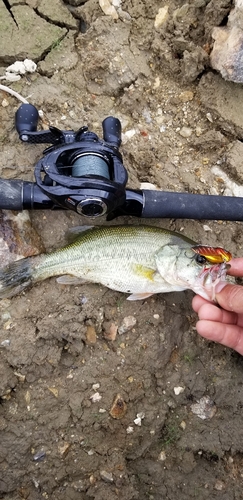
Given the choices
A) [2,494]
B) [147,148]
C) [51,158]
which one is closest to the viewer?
[51,158]

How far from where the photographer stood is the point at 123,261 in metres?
3.97

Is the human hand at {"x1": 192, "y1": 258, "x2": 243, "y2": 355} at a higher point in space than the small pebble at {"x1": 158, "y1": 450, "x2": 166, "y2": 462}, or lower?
higher

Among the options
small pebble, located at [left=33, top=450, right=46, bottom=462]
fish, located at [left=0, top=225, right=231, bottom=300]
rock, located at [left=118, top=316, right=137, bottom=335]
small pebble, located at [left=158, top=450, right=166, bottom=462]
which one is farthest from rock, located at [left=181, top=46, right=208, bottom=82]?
small pebble, located at [left=33, top=450, right=46, bottom=462]

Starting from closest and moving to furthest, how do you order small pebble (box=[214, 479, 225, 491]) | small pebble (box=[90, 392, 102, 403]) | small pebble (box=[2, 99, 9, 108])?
small pebble (box=[90, 392, 102, 403]), small pebble (box=[214, 479, 225, 491]), small pebble (box=[2, 99, 9, 108])

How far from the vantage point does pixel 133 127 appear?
4566mm

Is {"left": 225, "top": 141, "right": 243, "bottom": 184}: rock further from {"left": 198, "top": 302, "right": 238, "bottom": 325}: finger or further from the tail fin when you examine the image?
the tail fin

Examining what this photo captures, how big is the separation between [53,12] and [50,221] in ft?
6.74

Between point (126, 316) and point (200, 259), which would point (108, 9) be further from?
point (126, 316)

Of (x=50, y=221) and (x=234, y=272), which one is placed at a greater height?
(x=234, y=272)

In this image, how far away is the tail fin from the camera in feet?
12.5

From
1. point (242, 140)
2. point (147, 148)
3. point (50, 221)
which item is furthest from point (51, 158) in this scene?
point (242, 140)

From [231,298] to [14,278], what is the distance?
1.68m

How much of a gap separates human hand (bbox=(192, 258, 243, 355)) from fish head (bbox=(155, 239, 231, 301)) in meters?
0.07

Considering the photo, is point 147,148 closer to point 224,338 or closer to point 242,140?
point 242,140
